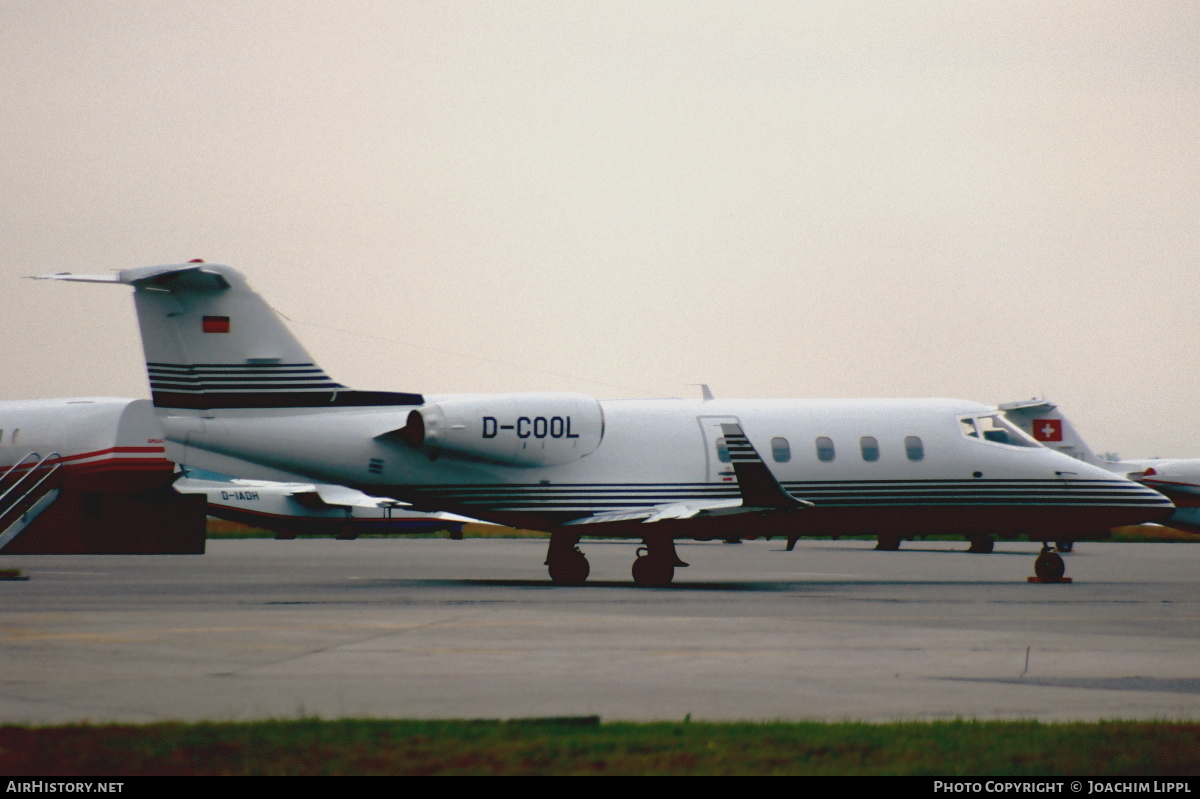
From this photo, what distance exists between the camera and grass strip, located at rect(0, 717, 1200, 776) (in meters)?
7.90

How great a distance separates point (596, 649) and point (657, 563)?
1246 centimetres

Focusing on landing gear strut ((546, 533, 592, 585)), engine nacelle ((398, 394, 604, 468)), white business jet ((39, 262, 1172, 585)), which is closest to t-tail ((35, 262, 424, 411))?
white business jet ((39, 262, 1172, 585))

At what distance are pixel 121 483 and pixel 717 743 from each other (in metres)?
40.4

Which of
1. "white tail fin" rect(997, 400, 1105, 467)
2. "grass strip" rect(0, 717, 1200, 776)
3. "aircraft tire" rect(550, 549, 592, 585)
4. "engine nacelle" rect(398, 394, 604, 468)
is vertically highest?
"grass strip" rect(0, 717, 1200, 776)

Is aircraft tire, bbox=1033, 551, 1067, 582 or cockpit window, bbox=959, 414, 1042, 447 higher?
cockpit window, bbox=959, 414, 1042, 447

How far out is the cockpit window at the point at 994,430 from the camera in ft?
97.1

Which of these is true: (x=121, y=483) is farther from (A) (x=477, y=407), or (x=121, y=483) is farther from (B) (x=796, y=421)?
(B) (x=796, y=421)

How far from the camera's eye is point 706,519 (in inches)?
1053

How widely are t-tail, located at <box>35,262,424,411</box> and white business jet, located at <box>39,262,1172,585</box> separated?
0.03 m

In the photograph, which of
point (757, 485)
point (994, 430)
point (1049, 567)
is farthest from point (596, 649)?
point (994, 430)

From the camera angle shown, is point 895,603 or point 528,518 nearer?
point 895,603

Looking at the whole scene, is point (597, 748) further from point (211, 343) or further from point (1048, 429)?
point (1048, 429)

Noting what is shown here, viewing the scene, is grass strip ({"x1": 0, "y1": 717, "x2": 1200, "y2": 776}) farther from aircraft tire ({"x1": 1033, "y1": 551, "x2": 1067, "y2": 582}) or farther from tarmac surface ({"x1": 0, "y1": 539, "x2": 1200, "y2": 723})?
aircraft tire ({"x1": 1033, "y1": 551, "x2": 1067, "y2": 582})
